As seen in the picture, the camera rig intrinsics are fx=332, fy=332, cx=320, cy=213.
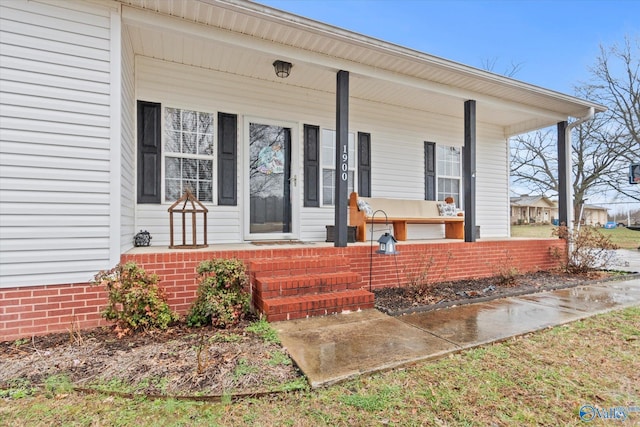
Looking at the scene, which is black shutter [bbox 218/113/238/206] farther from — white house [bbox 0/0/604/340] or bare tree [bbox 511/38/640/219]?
bare tree [bbox 511/38/640/219]

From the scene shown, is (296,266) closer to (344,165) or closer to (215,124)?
(344,165)

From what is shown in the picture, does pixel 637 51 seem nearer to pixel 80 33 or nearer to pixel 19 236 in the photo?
pixel 80 33

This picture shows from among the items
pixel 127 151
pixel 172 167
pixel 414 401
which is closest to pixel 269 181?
pixel 172 167

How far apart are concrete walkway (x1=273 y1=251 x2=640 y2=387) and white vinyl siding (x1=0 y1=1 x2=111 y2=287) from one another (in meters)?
2.12

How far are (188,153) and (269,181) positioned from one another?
132 cm

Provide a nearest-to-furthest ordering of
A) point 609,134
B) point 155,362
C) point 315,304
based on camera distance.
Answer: point 155,362 → point 315,304 → point 609,134

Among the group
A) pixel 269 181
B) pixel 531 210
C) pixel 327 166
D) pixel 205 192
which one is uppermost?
pixel 327 166

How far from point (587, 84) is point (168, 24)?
2133cm

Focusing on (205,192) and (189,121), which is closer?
(189,121)

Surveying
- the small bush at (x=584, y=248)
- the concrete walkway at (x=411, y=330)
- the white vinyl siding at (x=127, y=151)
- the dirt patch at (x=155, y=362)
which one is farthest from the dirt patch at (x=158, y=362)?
the small bush at (x=584, y=248)

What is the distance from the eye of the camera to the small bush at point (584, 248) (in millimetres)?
6043

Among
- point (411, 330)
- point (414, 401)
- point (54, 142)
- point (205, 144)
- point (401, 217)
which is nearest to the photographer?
point (414, 401)

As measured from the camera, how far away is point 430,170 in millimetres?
7059

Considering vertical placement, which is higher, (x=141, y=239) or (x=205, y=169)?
(x=205, y=169)
